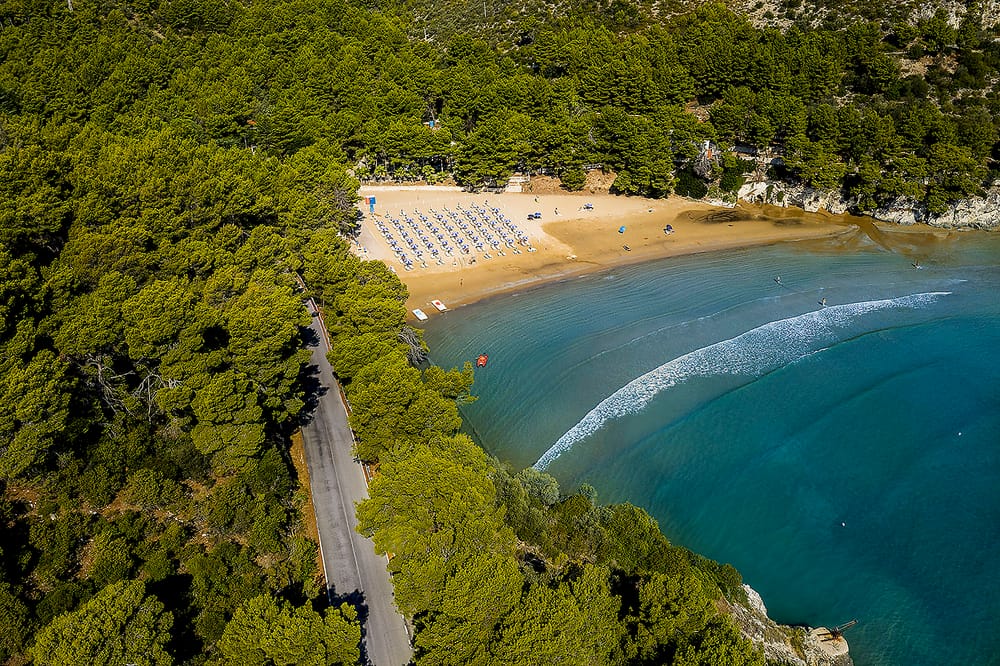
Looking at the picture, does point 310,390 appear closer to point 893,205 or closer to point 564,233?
point 564,233

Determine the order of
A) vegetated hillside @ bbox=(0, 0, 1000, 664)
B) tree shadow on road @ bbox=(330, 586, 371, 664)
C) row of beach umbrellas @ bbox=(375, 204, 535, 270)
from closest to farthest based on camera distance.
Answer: vegetated hillside @ bbox=(0, 0, 1000, 664) < tree shadow on road @ bbox=(330, 586, 371, 664) < row of beach umbrellas @ bbox=(375, 204, 535, 270)

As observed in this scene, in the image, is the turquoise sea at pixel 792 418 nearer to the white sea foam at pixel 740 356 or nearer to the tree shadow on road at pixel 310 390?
the white sea foam at pixel 740 356

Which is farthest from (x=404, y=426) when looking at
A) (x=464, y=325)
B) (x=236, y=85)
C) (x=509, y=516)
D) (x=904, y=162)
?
(x=904, y=162)

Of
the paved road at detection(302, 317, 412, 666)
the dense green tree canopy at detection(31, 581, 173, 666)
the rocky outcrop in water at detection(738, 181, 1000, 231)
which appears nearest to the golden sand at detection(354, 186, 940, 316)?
the rocky outcrop in water at detection(738, 181, 1000, 231)

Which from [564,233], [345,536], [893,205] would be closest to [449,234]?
[564,233]

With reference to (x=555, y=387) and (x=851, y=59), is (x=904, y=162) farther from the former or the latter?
(x=555, y=387)

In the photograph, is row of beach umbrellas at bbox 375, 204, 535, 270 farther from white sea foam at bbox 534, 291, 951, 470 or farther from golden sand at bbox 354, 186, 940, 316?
white sea foam at bbox 534, 291, 951, 470
